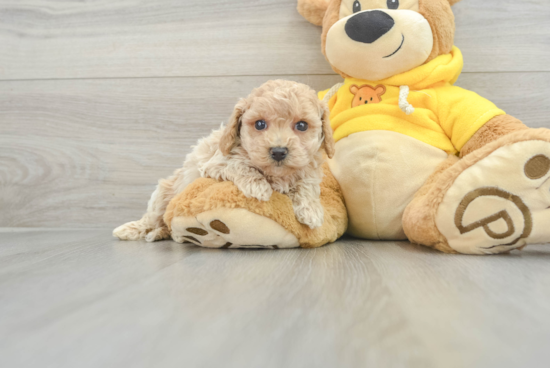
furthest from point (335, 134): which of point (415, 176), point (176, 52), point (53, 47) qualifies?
→ point (53, 47)

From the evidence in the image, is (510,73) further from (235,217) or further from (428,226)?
(235,217)

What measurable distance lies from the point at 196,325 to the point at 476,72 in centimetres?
113

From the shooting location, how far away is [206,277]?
23.2 inches

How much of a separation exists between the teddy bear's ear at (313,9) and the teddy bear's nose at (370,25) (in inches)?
8.7

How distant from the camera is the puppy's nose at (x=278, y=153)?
729 mm

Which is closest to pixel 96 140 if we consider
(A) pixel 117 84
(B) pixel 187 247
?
(A) pixel 117 84

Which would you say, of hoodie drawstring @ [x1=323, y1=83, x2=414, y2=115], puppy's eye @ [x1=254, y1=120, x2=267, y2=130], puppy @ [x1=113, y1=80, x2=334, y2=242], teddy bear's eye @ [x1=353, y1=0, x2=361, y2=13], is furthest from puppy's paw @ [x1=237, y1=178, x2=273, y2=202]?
teddy bear's eye @ [x1=353, y1=0, x2=361, y2=13]

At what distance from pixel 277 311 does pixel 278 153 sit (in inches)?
14.0

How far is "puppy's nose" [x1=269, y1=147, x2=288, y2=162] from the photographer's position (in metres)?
0.73

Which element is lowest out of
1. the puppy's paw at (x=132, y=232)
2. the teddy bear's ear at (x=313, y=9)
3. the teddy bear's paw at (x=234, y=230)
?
the puppy's paw at (x=132, y=232)

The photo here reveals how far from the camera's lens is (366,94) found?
984 millimetres

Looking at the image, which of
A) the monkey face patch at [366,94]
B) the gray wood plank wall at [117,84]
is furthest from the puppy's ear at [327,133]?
the gray wood plank wall at [117,84]

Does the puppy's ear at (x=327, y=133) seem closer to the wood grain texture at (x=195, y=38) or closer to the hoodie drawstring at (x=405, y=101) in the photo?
the hoodie drawstring at (x=405, y=101)

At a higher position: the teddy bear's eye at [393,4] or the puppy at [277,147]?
the teddy bear's eye at [393,4]
